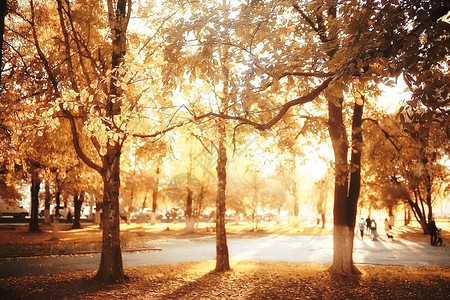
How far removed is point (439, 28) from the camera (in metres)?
4.14

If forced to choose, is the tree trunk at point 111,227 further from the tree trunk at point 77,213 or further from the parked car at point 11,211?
the parked car at point 11,211

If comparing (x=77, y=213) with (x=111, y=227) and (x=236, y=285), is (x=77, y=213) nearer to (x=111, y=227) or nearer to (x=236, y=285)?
(x=111, y=227)

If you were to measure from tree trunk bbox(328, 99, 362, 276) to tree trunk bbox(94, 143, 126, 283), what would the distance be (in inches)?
265

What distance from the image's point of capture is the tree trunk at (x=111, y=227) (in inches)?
395

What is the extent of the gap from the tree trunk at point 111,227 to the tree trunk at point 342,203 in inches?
265

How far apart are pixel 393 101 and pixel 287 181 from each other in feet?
79.7

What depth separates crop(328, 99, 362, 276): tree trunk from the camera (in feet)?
35.8

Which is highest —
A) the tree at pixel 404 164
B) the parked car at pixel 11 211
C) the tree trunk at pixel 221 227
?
the tree at pixel 404 164

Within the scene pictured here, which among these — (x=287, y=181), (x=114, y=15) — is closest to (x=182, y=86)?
(x=114, y=15)

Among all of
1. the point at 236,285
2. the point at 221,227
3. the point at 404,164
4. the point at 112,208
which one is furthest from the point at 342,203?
the point at 404,164

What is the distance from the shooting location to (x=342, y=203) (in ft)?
37.1

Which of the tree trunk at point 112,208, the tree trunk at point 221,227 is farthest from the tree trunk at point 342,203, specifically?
the tree trunk at point 112,208

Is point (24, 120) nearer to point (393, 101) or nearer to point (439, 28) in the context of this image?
point (439, 28)

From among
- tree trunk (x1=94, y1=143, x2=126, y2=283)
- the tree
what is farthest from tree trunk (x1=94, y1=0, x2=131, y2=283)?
the tree
